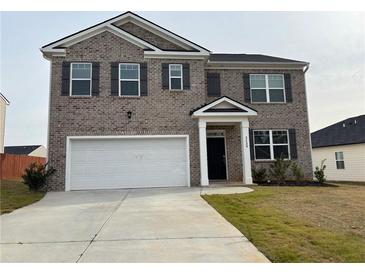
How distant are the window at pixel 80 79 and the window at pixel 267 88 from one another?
322 inches

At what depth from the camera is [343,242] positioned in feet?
17.2

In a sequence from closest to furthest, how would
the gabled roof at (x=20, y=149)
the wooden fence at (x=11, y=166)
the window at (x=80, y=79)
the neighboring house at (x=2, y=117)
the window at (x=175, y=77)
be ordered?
1. the window at (x=80, y=79)
2. the window at (x=175, y=77)
3. the wooden fence at (x=11, y=166)
4. the neighboring house at (x=2, y=117)
5. the gabled roof at (x=20, y=149)

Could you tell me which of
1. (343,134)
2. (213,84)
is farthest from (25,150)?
(343,134)

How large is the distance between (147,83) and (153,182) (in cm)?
458

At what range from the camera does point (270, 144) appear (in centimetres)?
1577

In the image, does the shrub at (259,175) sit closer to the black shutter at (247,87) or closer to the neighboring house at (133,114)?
the neighboring house at (133,114)

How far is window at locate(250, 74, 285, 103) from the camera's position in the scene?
53.0 ft

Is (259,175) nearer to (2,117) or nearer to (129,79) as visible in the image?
(129,79)

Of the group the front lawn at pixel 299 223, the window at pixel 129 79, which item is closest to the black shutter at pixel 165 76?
the window at pixel 129 79

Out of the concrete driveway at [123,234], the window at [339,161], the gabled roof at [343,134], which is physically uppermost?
the gabled roof at [343,134]

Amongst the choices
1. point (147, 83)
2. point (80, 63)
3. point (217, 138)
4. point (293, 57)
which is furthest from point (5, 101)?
point (293, 57)

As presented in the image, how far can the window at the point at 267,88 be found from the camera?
1614 centimetres

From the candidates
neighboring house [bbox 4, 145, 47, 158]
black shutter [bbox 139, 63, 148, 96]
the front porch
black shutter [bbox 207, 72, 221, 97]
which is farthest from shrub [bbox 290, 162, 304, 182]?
neighboring house [bbox 4, 145, 47, 158]

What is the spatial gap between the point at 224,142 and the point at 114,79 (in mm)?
6188
